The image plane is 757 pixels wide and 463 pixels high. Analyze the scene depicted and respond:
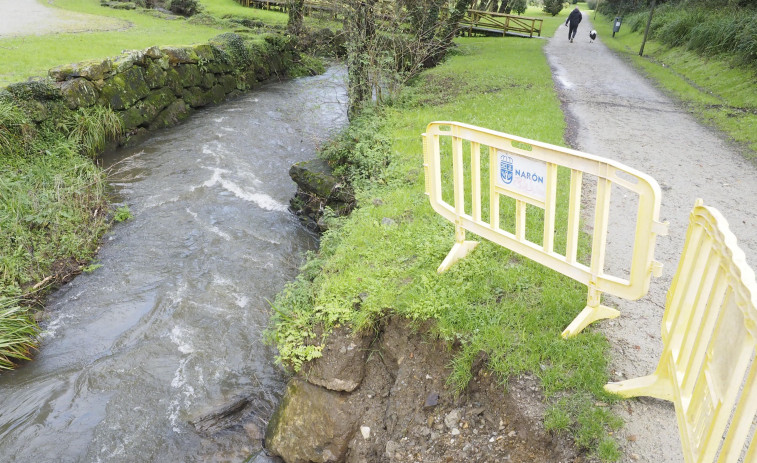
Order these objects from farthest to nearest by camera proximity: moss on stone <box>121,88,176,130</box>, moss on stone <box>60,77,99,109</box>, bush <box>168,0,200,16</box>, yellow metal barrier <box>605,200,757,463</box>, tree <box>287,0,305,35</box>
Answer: bush <box>168,0,200,16</box> → tree <box>287,0,305,35</box> → moss on stone <box>121,88,176,130</box> → moss on stone <box>60,77,99,109</box> → yellow metal barrier <box>605,200,757,463</box>

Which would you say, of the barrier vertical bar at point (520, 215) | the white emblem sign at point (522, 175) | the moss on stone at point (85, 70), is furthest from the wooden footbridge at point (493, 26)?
the barrier vertical bar at point (520, 215)

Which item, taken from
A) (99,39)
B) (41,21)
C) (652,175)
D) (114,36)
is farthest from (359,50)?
(41,21)

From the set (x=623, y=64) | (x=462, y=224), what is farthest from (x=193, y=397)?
(x=623, y=64)

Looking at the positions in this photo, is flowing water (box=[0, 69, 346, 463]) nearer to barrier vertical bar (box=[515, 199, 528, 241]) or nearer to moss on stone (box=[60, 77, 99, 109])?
moss on stone (box=[60, 77, 99, 109])

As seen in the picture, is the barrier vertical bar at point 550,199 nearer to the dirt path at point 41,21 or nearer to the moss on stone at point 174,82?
the moss on stone at point 174,82

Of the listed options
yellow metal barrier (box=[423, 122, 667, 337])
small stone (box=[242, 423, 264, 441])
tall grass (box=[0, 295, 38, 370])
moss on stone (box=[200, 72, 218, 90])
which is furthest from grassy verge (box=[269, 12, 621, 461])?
moss on stone (box=[200, 72, 218, 90])

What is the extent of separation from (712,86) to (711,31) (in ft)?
13.9

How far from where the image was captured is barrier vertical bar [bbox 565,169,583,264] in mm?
3613

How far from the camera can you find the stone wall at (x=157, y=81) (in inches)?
416

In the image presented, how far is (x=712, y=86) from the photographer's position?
1355 cm

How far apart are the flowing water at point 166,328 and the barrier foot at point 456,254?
7.13 ft

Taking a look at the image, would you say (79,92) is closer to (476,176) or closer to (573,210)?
(476,176)

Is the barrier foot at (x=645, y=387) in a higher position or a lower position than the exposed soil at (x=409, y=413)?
higher

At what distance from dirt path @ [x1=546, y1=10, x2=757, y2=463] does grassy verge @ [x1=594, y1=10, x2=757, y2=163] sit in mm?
421
